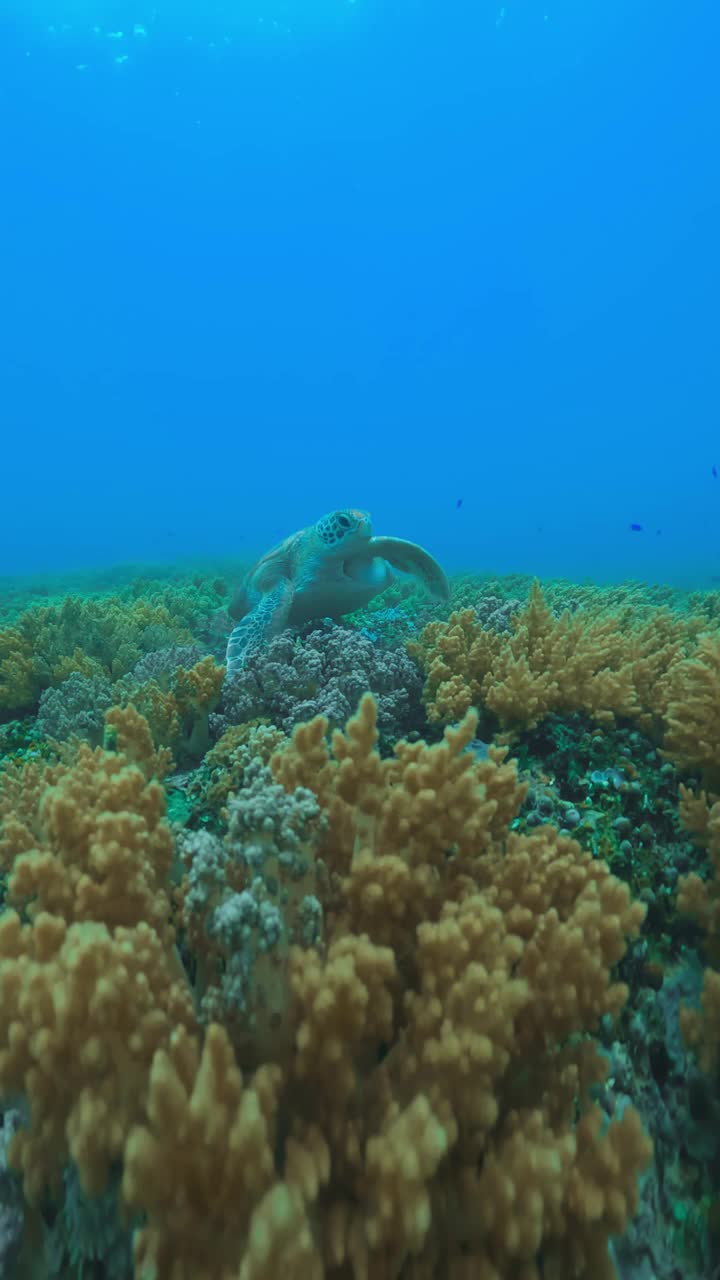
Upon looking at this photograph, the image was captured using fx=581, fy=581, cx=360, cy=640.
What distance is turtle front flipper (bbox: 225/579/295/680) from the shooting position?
5.01 metres

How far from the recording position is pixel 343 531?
5.46 m

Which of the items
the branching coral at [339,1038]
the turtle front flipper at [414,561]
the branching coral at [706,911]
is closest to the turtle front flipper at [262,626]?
the turtle front flipper at [414,561]

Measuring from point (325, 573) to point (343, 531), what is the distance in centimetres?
43

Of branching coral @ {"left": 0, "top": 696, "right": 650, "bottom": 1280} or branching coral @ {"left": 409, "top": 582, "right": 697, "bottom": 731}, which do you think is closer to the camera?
branching coral @ {"left": 0, "top": 696, "right": 650, "bottom": 1280}

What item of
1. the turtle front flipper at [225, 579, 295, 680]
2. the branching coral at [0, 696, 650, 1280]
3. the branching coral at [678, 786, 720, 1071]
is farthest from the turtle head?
the branching coral at [0, 696, 650, 1280]

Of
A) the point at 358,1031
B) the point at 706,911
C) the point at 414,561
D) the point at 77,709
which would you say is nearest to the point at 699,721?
the point at 706,911

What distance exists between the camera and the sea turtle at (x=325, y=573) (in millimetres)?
5441

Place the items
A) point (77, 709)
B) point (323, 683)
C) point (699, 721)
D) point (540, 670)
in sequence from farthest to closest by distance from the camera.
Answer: point (77, 709) → point (323, 683) → point (540, 670) → point (699, 721)

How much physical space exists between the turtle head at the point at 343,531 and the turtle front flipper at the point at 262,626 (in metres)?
0.63

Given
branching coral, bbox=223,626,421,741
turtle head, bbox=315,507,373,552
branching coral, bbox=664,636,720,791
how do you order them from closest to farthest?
1. branching coral, bbox=664,636,720,791
2. branching coral, bbox=223,626,421,741
3. turtle head, bbox=315,507,373,552

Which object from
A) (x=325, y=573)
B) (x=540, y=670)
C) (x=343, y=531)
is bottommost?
(x=540, y=670)

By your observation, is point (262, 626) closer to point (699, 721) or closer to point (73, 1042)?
point (699, 721)

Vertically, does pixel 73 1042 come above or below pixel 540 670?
below

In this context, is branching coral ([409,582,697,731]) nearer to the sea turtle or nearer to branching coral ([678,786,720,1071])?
branching coral ([678,786,720,1071])
